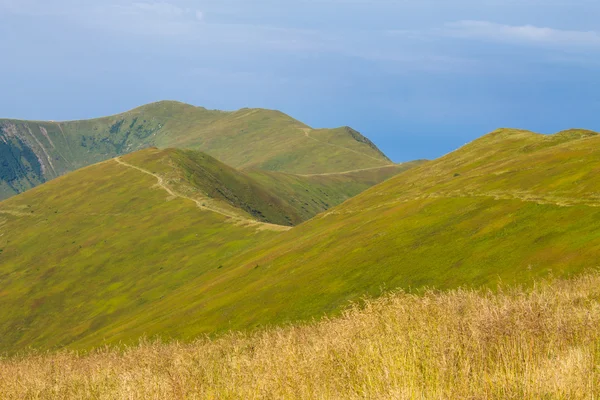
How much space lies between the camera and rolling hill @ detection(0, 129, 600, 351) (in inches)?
2216

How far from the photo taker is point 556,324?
581 inches

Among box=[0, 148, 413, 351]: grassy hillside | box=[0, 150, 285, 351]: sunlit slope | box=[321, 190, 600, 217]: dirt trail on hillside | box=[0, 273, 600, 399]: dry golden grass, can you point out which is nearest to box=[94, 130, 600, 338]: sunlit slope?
box=[321, 190, 600, 217]: dirt trail on hillside

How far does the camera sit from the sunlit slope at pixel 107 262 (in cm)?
13112

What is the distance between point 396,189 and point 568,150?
40116 mm

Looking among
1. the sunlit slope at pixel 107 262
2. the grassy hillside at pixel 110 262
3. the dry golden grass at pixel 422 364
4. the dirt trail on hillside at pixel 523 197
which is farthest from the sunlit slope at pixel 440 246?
the sunlit slope at pixel 107 262

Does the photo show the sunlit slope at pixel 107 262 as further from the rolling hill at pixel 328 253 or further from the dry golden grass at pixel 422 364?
the dry golden grass at pixel 422 364

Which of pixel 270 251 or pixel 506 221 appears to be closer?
pixel 506 221

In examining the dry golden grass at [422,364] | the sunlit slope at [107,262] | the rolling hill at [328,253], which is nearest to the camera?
the dry golden grass at [422,364]

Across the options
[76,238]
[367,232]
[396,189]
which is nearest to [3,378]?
[367,232]

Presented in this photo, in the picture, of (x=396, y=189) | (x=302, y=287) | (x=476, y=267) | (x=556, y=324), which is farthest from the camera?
(x=396, y=189)

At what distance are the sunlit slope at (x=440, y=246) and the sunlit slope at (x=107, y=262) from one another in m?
32.9

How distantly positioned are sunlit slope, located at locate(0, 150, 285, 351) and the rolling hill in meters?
0.58

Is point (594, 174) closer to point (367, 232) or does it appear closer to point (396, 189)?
point (367, 232)

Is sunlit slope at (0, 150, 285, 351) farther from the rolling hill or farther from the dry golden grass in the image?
the dry golden grass
